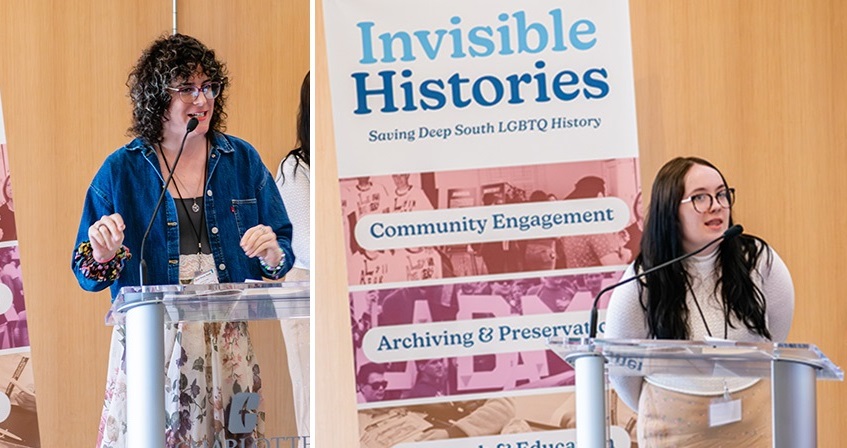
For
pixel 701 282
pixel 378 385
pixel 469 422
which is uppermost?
pixel 701 282

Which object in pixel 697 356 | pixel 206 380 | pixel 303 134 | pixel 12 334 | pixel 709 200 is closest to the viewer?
pixel 697 356

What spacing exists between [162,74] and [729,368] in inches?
80.8

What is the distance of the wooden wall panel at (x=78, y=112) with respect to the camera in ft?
16.7

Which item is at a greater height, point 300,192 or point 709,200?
point 300,192

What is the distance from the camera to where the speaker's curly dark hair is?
12.8 feet

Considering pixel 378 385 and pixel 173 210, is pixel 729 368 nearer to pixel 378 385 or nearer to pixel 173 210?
pixel 378 385

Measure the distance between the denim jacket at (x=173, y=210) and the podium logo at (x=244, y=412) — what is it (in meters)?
0.64

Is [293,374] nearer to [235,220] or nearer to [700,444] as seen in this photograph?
[235,220]

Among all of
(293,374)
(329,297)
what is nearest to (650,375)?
(293,374)

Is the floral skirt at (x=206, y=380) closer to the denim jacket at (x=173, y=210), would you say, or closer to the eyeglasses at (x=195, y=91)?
the denim jacket at (x=173, y=210)

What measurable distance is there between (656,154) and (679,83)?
250 millimetres

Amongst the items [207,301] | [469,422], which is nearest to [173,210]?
[207,301]

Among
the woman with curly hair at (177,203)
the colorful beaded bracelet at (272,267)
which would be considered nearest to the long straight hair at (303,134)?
the woman with curly hair at (177,203)

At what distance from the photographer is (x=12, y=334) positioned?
16.2ft
